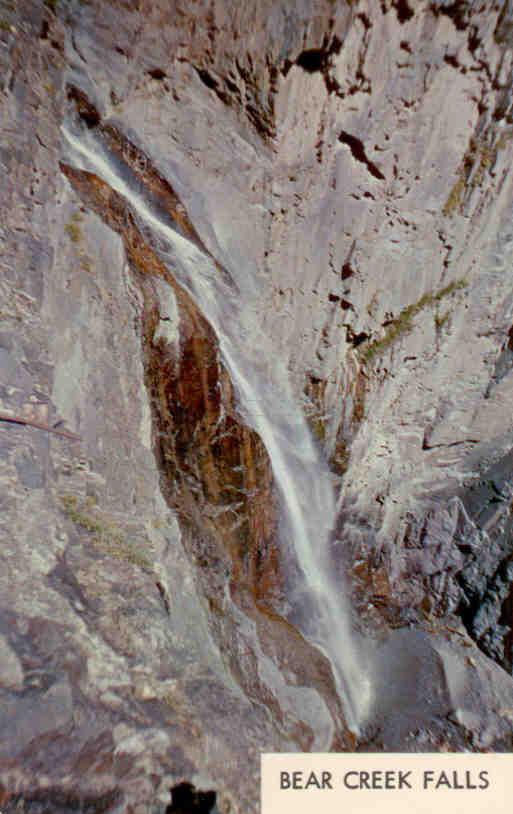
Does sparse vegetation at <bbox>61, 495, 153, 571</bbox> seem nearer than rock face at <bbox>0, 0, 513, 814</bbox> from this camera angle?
No

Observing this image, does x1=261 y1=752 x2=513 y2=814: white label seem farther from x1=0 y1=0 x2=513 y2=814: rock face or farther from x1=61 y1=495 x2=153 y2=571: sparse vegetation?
x1=61 y1=495 x2=153 y2=571: sparse vegetation

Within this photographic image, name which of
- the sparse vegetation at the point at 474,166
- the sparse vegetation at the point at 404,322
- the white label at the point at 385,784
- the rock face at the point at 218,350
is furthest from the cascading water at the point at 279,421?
the white label at the point at 385,784

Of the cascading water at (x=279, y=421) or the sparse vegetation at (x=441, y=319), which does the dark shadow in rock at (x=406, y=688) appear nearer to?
the cascading water at (x=279, y=421)

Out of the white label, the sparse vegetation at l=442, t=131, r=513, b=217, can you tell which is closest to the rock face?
the sparse vegetation at l=442, t=131, r=513, b=217

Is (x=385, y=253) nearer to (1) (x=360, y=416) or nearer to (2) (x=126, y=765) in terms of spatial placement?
(1) (x=360, y=416)

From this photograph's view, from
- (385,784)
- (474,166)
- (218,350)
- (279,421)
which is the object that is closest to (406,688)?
(385,784)

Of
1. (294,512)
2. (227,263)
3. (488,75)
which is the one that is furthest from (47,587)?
(488,75)

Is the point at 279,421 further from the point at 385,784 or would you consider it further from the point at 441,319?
the point at 385,784
